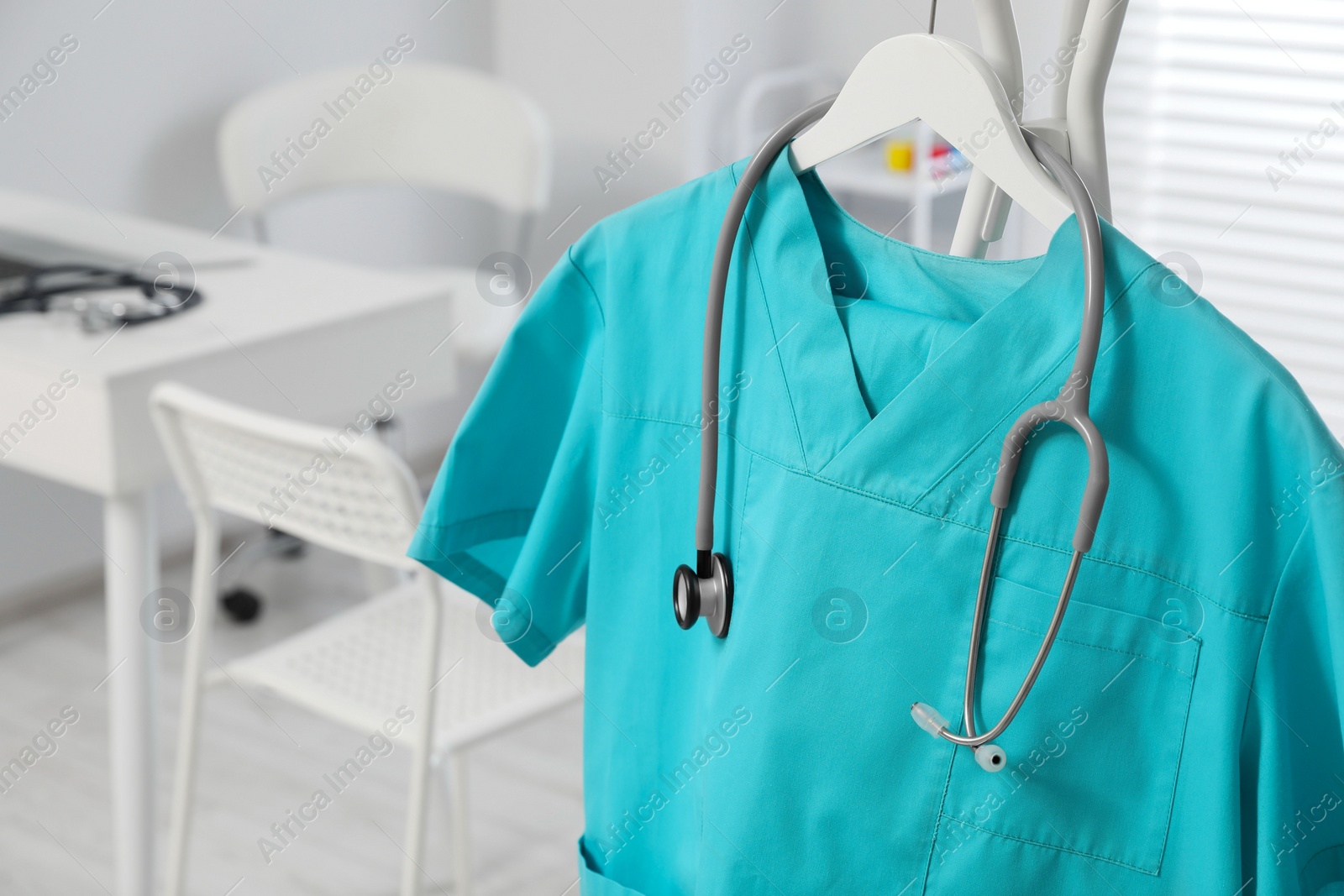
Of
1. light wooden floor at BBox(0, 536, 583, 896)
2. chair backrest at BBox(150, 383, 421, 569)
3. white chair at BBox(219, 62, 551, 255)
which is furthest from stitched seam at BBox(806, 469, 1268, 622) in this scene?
white chair at BBox(219, 62, 551, 255)

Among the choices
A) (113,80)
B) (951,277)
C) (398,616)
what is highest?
(951,277)

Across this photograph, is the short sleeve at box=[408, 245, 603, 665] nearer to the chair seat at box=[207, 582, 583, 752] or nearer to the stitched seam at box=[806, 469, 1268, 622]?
the stitched seam at box=[806, 469, 1268, 622]

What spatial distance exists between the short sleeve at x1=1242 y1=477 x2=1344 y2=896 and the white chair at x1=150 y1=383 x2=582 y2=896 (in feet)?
2.47

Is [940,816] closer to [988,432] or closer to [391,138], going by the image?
[988,432]

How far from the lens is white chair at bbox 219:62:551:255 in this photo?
2311 mm

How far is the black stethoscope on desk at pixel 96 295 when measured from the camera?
1.56 meters

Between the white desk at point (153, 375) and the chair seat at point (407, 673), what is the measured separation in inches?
7.1

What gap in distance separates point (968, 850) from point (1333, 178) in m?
1.34

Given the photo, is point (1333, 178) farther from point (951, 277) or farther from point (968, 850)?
point (968, 850)

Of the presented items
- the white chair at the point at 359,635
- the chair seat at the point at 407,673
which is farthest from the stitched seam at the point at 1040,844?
the chair seat at the point at 407,673

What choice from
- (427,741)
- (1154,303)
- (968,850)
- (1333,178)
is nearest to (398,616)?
(427,741)

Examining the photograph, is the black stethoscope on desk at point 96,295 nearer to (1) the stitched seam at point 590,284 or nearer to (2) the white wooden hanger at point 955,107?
(1) the stitched seam at point 590,284

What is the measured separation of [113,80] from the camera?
7.13ft

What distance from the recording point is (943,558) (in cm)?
59
